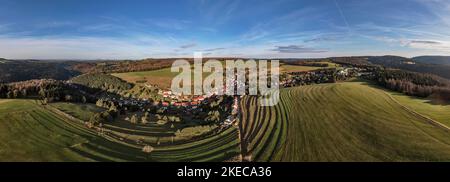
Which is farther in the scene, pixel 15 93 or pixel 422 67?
pixel 422 67

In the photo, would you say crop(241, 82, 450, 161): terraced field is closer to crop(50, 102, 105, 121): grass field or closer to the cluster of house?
the cluster of house

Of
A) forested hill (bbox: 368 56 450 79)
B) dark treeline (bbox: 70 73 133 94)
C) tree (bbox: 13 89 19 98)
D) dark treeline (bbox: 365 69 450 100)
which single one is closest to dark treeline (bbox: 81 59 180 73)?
dark treeline (bbox: 70 73 133 94)

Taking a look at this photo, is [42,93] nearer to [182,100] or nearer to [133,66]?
[182,100]

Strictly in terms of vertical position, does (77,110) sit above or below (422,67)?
below

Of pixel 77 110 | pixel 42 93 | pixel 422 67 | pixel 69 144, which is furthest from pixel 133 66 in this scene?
pixel 422 67
